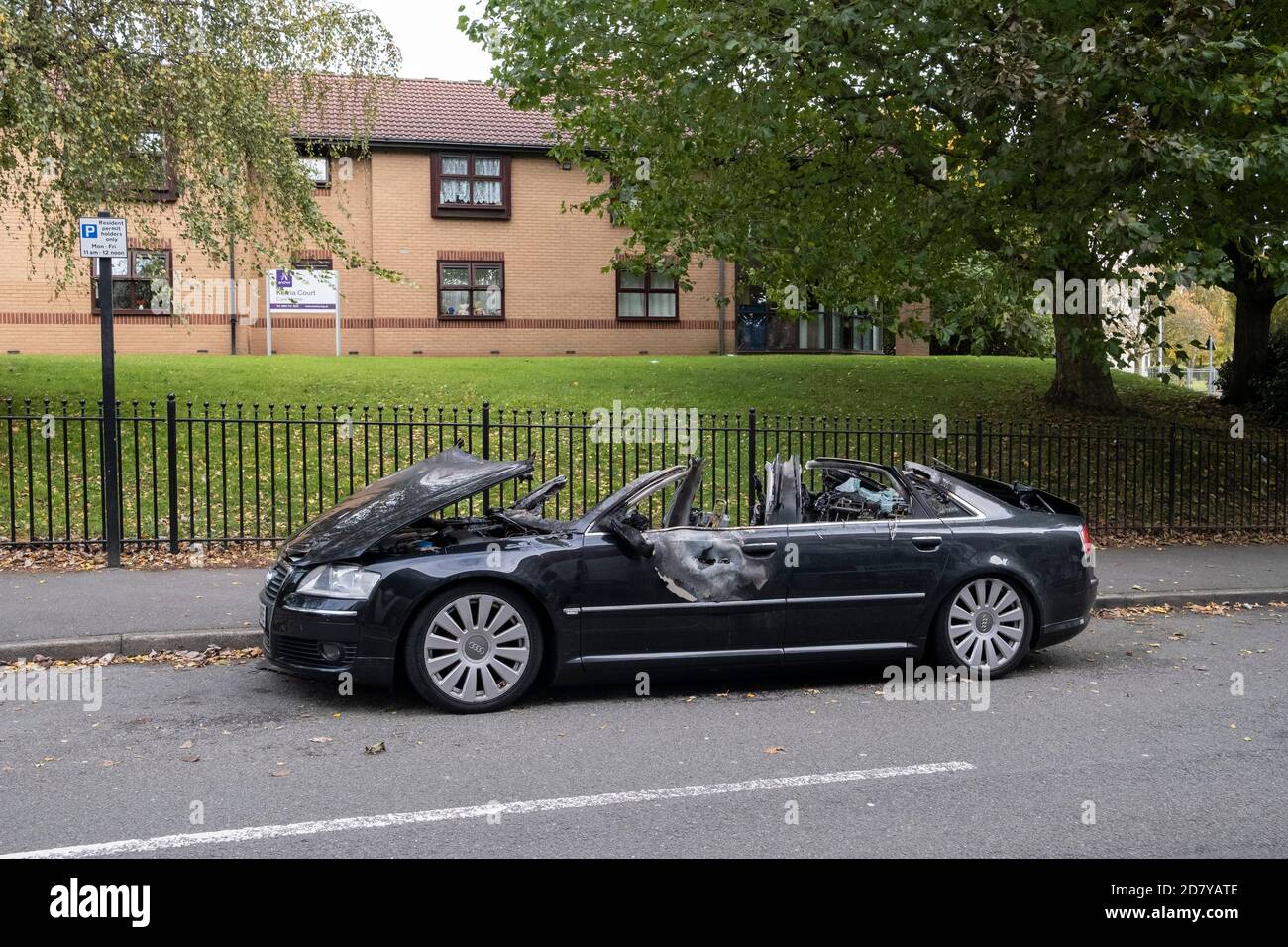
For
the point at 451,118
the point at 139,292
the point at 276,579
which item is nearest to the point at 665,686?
the point at 276,579

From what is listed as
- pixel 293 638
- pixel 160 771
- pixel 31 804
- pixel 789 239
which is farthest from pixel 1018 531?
pixel 789 239

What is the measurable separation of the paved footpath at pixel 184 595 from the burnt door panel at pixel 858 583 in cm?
372

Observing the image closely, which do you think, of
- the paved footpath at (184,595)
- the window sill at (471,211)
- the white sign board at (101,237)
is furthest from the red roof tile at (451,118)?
the paved footpath at (184,595)

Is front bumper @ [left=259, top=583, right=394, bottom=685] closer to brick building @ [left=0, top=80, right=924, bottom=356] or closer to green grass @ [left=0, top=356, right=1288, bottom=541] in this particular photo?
green grass @ [left=0, top=356, right=1288, bottom=541]

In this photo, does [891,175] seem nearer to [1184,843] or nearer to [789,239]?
[789,239]

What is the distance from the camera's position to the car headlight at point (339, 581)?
6441 millimetres

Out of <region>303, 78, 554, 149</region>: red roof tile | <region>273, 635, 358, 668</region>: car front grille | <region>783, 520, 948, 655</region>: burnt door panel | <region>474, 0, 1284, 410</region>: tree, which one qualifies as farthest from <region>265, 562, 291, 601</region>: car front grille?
<region>303, 78, 554, 149</region>: red roof tile

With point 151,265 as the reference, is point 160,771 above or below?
below

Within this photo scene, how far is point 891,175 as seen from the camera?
564 inches

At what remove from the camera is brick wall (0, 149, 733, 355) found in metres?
26.8

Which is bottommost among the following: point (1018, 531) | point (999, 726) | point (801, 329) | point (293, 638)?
point (999, 726)

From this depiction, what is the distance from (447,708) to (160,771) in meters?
1.53

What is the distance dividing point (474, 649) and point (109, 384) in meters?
5.82

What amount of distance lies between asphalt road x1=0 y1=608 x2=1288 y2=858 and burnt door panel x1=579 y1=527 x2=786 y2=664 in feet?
1.15
